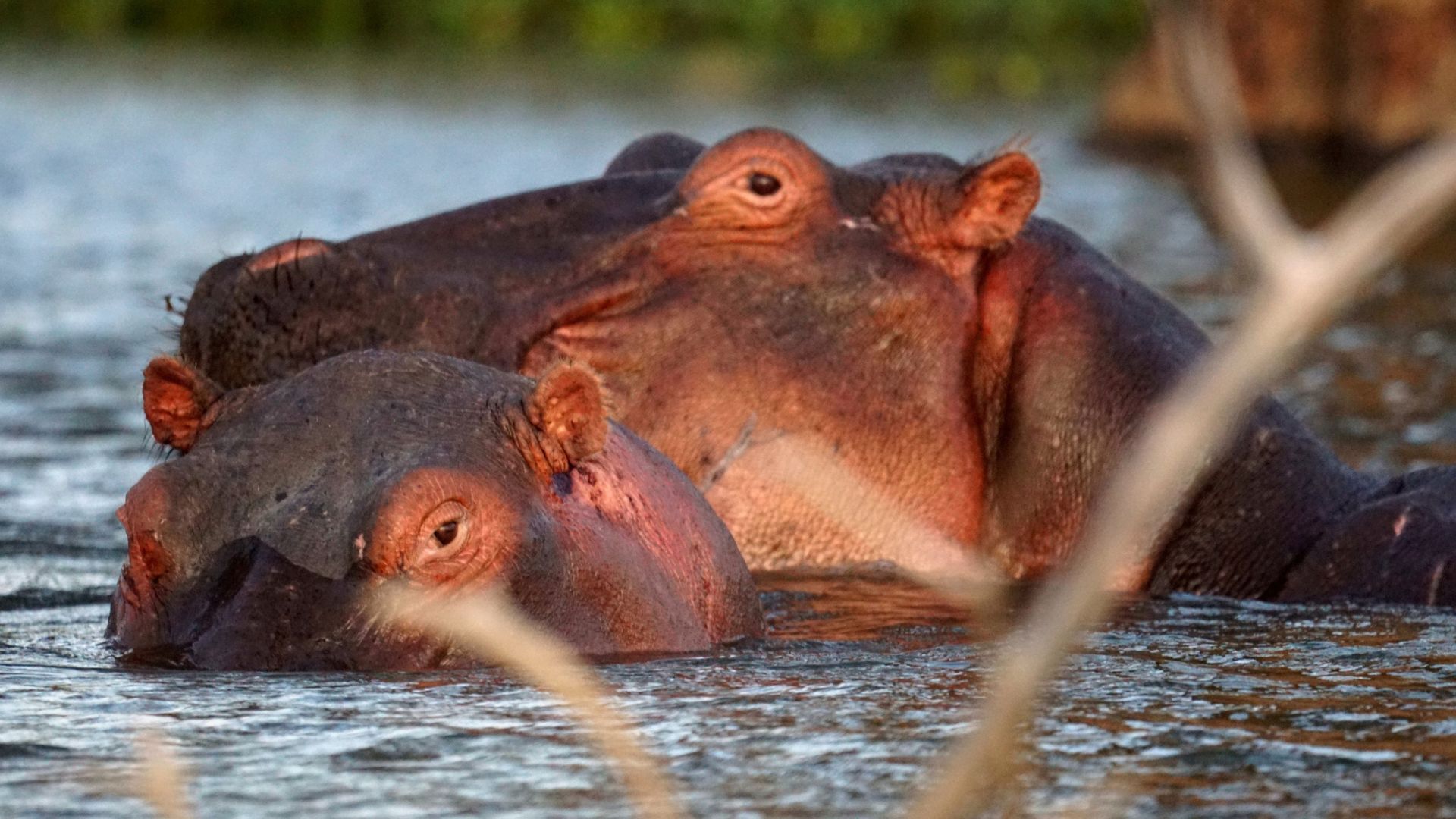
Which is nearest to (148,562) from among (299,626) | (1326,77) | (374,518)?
(299,626)

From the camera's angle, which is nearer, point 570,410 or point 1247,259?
point 1247,259

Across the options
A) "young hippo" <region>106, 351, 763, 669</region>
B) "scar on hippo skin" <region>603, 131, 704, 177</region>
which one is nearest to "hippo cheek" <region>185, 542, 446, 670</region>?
"young hippo" <region>106, 351, 763, 669</region>

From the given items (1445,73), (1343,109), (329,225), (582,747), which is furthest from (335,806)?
(1343,109)

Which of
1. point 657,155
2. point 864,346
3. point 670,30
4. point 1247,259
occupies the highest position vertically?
point 670,30

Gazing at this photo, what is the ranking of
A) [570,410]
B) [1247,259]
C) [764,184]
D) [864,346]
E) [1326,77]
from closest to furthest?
[1247,259] < [570,410] < [864,346] < [764,184] < [1326,77]

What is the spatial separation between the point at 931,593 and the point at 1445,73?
613 inches

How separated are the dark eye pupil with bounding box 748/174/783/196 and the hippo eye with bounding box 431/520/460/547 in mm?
2163

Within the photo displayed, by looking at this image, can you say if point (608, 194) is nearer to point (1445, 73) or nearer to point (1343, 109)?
point (1445, 73)

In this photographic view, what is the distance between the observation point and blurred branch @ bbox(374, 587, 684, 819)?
347 cm

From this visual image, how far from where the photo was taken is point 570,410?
458 centimetres

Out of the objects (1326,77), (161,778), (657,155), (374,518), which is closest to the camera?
(161,778)

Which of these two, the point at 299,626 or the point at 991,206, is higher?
the point at 991,206

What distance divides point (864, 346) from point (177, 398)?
201cm

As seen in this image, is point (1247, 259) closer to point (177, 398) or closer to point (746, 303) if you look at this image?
point (177, 398)
